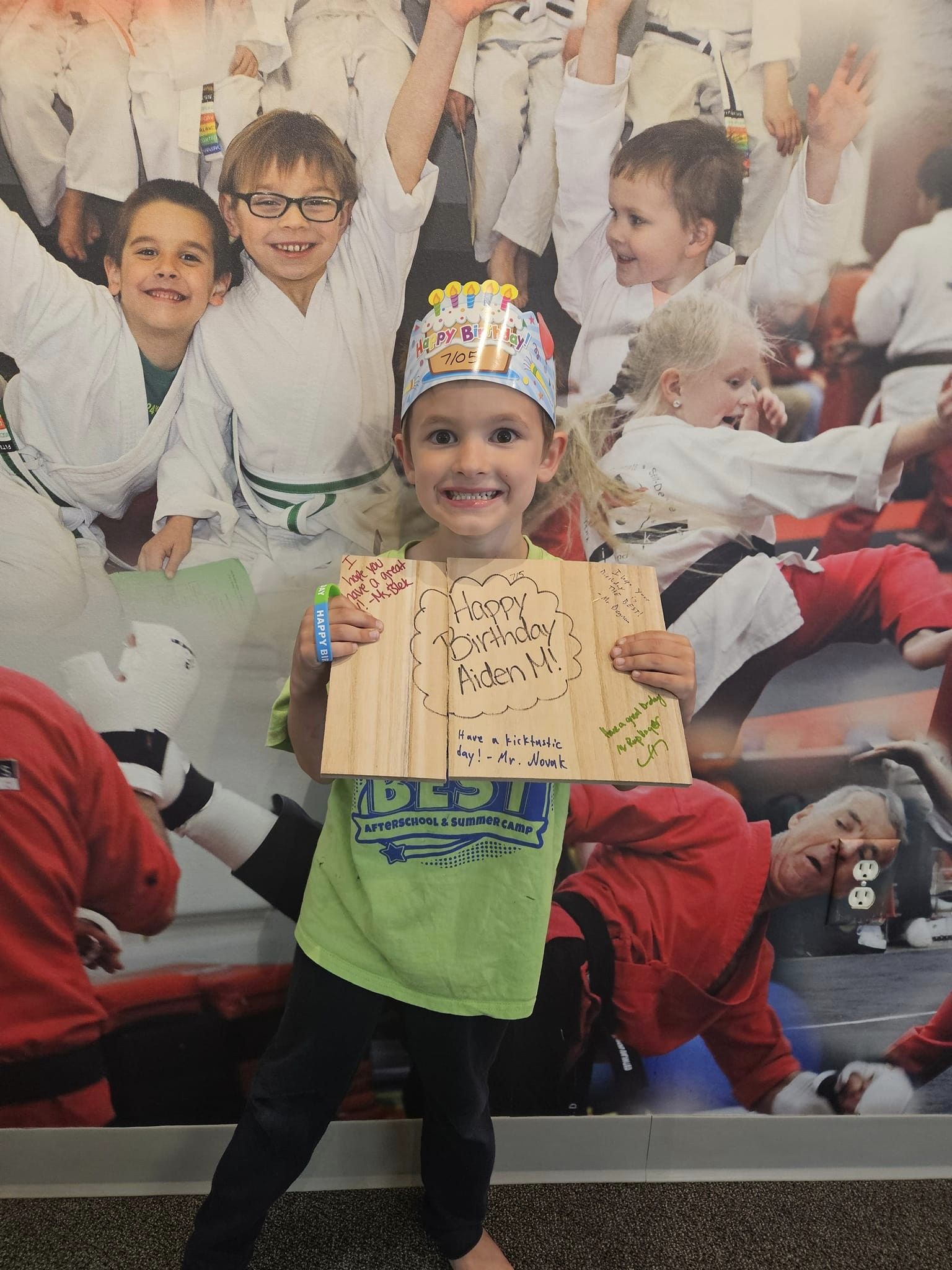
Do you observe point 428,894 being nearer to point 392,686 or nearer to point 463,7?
point 392,686

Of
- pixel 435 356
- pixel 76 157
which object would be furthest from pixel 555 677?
pixel 76 157

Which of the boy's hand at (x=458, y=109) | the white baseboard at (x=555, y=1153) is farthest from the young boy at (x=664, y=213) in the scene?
the white baseboard at (x=555, y=1153)

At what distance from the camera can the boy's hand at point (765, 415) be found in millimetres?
1045

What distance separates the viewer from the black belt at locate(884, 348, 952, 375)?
105 cm

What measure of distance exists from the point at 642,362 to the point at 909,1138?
139 cm

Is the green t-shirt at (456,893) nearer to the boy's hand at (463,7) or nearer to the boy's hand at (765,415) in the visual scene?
the boy's hand at (765,415)

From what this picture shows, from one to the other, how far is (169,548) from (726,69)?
1052mm

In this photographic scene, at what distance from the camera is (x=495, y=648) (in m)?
0.75

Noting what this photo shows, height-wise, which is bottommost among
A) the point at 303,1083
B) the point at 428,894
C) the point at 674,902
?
the point at 303,1083

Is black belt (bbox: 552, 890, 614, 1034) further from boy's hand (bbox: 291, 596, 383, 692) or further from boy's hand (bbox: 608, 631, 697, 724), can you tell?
boy's hand (bbox: 291, 596, 383, 692)

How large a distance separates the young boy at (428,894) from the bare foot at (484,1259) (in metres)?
0.28

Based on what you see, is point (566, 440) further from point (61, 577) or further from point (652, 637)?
point (61, 577)

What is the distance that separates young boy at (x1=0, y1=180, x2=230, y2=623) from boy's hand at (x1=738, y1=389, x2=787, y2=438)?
2.59 ft

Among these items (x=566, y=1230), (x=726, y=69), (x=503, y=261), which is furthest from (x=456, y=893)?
(x=726, y=69)
